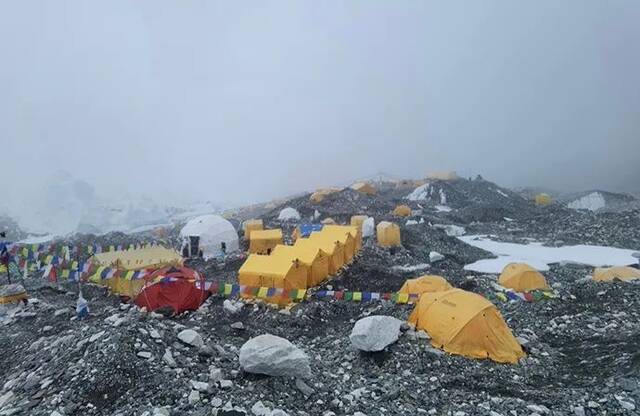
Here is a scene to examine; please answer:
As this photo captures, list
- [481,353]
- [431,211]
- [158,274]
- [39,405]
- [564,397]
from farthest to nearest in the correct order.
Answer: [431,211] → [158,274] → [481,353] → [564,397] → [39,405]

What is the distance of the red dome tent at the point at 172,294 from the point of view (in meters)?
Result: 12.9

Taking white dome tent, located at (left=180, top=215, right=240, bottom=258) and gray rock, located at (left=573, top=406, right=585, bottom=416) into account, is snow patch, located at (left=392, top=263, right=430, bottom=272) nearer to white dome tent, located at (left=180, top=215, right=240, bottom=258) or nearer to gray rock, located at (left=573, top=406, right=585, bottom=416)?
white dome tent, located at (left=180, top=215, right=240, bottom=258)

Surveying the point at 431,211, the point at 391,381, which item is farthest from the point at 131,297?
the point at 431,211

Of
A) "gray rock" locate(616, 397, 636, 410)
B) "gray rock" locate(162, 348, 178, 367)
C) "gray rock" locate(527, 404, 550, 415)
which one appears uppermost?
"gray rock" locate(162, 348, 178, 367)

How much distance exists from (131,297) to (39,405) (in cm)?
817

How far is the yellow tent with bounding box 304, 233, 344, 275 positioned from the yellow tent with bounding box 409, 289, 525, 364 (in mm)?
7162

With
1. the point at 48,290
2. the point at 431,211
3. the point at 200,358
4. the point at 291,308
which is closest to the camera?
the point at 200,358

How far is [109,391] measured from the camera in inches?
281

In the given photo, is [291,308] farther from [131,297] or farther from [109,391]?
[109,391]

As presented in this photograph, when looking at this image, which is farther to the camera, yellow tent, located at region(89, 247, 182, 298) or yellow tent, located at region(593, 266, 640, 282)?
yellow tent, located at region(593, 266, 640, 282)

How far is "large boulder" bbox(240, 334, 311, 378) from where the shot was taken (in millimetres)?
7531

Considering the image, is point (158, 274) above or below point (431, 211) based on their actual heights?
above

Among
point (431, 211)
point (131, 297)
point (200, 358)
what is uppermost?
point (200, 358)

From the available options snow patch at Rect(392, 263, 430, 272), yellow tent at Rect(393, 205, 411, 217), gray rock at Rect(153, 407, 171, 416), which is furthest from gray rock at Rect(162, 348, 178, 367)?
yellow tent at Rect(393, 205, 411, 217)
